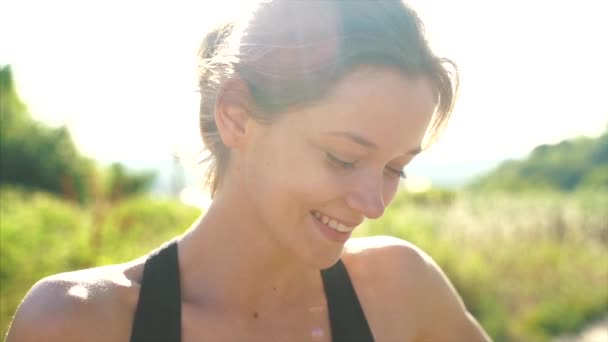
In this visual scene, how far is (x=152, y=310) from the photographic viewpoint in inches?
→ 58.6

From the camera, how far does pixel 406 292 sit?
186cm

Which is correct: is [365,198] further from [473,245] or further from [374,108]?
[473,245]

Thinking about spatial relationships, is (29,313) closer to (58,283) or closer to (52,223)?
(58,283)

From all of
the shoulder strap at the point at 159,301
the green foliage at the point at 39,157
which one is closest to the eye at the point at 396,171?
the shoulder strap at the point at 159,301

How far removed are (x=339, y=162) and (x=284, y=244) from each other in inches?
9.9

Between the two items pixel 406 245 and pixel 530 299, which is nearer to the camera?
pixel 406 245

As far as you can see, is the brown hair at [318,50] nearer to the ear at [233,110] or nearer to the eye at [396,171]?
the ear at [233,110]

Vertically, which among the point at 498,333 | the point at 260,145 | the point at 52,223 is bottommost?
the point at 498,333

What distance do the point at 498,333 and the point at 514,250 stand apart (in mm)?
2329

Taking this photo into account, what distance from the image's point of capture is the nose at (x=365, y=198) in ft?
4.61

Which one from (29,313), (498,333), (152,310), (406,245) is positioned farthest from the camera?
(498,333)

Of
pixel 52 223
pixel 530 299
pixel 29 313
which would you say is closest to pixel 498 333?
pixel 530 299

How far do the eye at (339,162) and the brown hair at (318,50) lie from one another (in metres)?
0.12

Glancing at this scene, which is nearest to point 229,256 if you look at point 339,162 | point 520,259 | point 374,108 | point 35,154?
point 339,162
